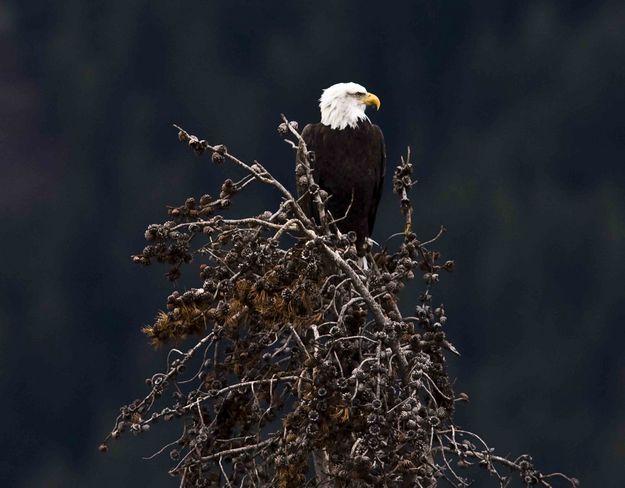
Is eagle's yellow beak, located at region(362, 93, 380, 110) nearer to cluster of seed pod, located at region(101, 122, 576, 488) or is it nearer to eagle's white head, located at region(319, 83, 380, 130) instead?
eagle's white head, located at region(319, 83, 380, 130)

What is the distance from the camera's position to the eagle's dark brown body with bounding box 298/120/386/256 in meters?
9.33

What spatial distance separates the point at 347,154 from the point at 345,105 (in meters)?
0.43

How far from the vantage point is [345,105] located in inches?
377

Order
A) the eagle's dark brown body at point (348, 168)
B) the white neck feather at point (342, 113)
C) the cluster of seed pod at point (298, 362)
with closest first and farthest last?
1. the cluster of seed pod at point (298, 362)
2. the eagle's dark brown body at point (348, 168)
3. the white neck feather at point (342, 113)

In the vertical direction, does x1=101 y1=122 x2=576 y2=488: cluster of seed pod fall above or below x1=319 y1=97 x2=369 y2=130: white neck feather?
below

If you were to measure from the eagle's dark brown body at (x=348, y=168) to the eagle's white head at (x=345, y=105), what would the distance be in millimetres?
54

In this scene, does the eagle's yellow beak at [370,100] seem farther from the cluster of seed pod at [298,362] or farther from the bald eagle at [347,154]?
the cluster of seed pod at [298,362]

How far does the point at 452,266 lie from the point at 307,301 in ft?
3.70

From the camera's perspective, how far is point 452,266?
23.7ft

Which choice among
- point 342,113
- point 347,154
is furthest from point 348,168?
point 342,113

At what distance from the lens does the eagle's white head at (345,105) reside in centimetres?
953

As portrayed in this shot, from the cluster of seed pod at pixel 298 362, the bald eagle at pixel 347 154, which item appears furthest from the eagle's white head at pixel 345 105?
the cluster of seed pod at pixel 298 362

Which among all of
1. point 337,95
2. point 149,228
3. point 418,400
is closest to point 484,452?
point 418,400

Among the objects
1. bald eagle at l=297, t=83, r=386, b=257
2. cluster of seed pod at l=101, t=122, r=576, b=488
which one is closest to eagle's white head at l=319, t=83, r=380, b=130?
bald eagle at l=297, t=83, r=386, b=257
